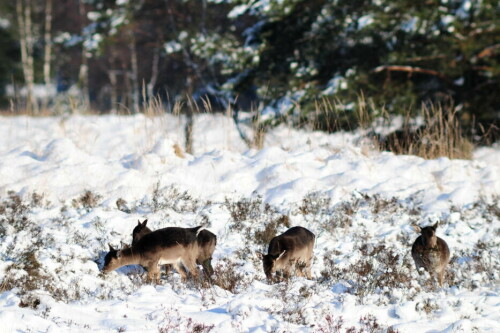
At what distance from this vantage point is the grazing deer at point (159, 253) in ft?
23.6

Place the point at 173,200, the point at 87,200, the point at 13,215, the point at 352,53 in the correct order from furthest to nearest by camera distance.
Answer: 1. the point at 352,53
2. the point at 173,200
3. the point at 87,200
4. the point at 13,215

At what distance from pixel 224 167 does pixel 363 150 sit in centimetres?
319

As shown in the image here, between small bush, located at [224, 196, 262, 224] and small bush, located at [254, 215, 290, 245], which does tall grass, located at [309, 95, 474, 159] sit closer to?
small bush, located at [224, 196, 262, 224]

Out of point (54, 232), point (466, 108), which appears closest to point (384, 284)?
point (54, 232)

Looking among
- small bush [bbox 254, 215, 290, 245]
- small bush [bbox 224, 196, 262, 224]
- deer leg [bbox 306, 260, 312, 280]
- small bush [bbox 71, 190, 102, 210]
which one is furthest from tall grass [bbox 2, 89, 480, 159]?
deer leg [bbox 306, 260, 312, 280]

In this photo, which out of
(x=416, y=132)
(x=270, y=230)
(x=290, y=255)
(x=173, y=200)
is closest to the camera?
(x=290, y=255)

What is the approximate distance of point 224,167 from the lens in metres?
11.2

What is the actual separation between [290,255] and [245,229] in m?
1.71

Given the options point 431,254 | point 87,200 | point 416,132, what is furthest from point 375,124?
point 87,200

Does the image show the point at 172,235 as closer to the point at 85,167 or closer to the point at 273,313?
the point at 273,313

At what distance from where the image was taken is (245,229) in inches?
357

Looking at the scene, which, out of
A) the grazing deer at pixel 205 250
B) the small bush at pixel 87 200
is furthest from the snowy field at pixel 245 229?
the grazing deer at pixel 205 250

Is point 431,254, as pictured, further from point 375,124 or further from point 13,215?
point 375,124

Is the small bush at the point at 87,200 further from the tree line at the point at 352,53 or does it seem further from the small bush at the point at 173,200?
the tree line at the point at 352,53
